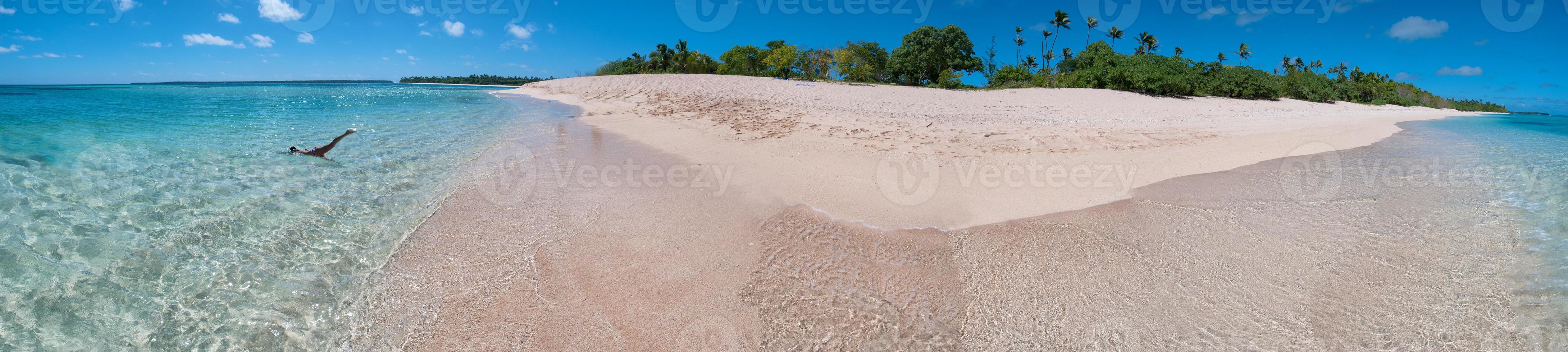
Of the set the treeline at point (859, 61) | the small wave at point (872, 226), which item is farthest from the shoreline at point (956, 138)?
the treeline at point (859, 61)

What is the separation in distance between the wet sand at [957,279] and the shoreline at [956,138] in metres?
0.50

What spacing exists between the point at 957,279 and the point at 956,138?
5.60 meters

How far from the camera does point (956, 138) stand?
27.3 feet

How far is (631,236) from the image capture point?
3.98 meters

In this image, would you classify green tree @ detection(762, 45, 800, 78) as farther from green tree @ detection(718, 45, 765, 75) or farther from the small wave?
the small wave

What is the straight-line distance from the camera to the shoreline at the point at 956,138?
494 centimetres

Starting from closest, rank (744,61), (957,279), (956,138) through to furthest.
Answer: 1. (957,279)
2. (956,138)
3. (744,61)

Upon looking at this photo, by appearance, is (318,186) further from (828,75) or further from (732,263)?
(828,75)

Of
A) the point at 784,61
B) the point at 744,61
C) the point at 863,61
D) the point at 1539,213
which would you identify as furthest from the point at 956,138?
the point at 744,61

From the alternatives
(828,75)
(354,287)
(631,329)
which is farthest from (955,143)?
(828,75)

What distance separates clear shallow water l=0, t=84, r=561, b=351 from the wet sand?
1.35 ft

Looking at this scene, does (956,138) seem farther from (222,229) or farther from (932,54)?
(932,54)

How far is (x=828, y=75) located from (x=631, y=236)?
3313 cm

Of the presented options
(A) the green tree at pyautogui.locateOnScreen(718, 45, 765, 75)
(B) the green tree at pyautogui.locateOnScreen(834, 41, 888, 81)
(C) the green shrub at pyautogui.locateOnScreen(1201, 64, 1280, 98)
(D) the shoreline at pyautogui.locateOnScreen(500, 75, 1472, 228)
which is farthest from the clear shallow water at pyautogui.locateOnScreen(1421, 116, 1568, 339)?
(A) the green tree at pyautogui.locateOnScreen(718, 45, 765, 75)
